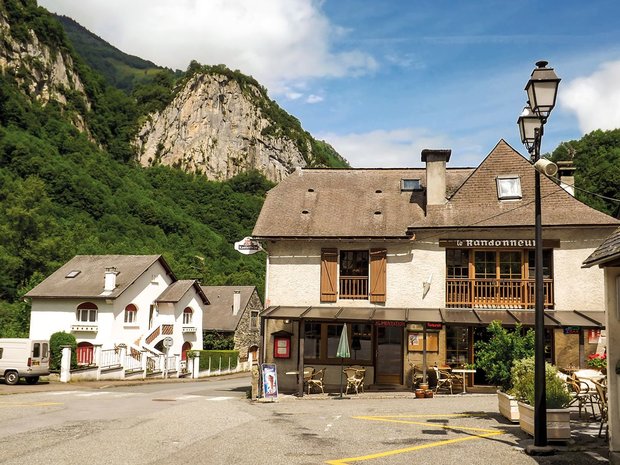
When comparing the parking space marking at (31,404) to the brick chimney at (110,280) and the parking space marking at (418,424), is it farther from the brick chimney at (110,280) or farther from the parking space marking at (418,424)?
the brick chimney at (110,280)

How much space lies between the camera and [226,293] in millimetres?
55344

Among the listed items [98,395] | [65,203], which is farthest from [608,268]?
[65,203]

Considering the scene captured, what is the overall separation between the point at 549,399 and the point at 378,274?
38.2 feet

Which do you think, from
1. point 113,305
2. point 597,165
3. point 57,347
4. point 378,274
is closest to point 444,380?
point 378,274

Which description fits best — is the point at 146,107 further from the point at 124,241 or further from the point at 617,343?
the point at 617,343

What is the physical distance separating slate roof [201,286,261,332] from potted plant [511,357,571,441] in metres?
40.0

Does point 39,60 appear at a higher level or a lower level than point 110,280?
higher

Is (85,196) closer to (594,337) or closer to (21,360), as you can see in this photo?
(21,360)

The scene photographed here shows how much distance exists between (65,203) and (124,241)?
10.2 m

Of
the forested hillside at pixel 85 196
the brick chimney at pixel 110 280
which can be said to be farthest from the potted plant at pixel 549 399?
the forested hillside at pixel 85 196

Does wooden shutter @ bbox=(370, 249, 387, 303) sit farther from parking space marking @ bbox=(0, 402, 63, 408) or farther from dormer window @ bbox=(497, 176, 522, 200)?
Result: parking space marking @ bbox=(0, 402, 63, 408)

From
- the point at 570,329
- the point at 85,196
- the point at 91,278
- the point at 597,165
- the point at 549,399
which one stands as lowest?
the point at 549,399

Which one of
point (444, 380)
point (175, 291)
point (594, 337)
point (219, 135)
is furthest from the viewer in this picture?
point (219, 135)

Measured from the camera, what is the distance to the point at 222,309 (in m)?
53.3
